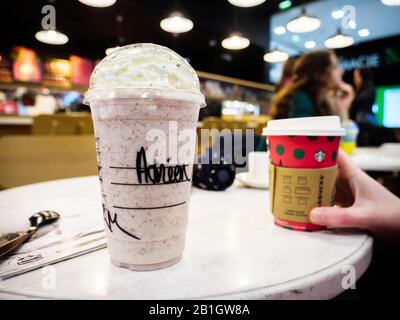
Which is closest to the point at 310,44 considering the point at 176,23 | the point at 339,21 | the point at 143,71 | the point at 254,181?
the point at 339,21

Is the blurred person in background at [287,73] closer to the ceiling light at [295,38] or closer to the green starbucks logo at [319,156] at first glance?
the green starbucks logo at [319,156]

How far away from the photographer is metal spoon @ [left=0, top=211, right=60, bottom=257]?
0.47 metres

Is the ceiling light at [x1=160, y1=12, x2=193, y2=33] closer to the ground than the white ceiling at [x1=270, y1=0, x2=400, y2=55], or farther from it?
closer to the ground

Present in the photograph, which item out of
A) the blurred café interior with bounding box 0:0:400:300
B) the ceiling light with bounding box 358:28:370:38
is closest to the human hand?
the blurred café interior with bounding box 0:0:400:300

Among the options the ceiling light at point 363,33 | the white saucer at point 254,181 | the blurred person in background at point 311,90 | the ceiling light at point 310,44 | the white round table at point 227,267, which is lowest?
the white round table at point 227,267

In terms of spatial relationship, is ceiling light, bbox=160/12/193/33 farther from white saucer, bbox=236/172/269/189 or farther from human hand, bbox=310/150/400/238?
human hand, bbox=310/150/400/238

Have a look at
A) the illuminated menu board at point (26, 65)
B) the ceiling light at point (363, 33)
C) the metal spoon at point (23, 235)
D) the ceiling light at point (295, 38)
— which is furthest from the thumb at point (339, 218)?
the ceiling light at point (295, 38)

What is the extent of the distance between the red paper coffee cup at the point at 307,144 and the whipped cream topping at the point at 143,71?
242 mm

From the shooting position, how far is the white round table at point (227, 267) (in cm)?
38

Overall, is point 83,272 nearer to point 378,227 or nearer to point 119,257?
point 119,257

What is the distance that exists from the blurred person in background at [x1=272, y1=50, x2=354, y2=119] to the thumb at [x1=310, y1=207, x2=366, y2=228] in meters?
2.02

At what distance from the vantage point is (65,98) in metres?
6.64
